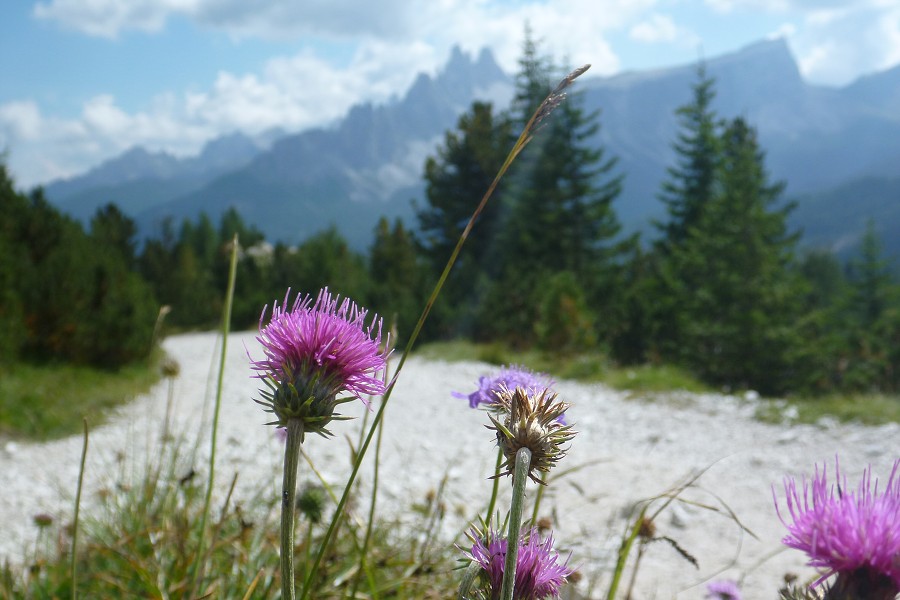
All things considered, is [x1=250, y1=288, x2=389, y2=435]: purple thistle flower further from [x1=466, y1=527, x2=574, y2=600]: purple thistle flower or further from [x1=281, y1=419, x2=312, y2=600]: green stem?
[x1=466, y1=527, x2=574, y2=600]: purple thistle flower

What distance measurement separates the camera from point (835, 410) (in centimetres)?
795

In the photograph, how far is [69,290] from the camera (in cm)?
1028

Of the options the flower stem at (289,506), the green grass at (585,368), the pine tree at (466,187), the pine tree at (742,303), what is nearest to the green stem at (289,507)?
the flower stem at (289,506)

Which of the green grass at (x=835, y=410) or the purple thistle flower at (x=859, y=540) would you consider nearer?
the purple thistle flower at (x=859, y=540)

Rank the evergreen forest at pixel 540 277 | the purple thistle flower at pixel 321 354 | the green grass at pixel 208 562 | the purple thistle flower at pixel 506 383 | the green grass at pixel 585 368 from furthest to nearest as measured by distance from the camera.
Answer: the evergreen forest at pixel 540 277 < the green grass at pixel 585 368 < the green grass at pixel 208 562 < the purple thistle flower at pixel 506 383 < the purple thistle flower at pixel 321 354

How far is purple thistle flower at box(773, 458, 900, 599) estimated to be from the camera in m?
0.68

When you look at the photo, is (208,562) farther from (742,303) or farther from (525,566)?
(742,303)

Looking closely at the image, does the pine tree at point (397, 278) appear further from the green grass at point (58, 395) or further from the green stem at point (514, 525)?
the green stem at point (514, 525)

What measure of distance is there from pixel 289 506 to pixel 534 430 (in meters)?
0.32

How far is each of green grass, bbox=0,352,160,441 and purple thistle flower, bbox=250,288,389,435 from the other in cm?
662

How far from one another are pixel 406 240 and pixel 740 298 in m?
16.9

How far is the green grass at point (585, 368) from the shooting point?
10555 mm

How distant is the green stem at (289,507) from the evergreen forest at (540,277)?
22.6 inches

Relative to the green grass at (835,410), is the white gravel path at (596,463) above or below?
below
